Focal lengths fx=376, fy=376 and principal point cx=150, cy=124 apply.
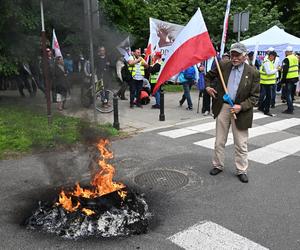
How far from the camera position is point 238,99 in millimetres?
5500

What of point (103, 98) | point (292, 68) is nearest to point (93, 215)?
point (103, 98)

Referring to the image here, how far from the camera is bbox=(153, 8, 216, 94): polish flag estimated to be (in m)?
5.64

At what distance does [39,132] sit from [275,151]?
16.5 feet

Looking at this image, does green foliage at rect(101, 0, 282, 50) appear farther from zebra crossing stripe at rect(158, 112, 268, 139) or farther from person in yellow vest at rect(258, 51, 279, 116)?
zebra crossing stripe at rect(158, 112, 268, 139)

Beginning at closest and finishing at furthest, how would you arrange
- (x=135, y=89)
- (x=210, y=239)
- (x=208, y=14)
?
(x=210, y=239) → (x=135, y=89) → (x=208, y=14)

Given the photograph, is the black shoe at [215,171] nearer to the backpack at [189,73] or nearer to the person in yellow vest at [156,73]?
the backpack at [189,73]

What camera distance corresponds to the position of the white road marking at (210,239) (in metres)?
3.86

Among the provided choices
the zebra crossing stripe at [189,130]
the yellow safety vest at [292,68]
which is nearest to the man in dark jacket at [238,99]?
the zebra crossing stripe at [189,130]

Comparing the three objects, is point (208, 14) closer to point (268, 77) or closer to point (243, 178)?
point (268, 77)

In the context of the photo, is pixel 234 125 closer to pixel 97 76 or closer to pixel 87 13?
pixel 87 13

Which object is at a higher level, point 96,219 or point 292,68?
point 292,68

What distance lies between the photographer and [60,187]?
5.44 metres

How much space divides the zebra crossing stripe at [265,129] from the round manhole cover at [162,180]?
186 cm

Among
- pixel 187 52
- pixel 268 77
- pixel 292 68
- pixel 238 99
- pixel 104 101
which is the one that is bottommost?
pixel 104 101
